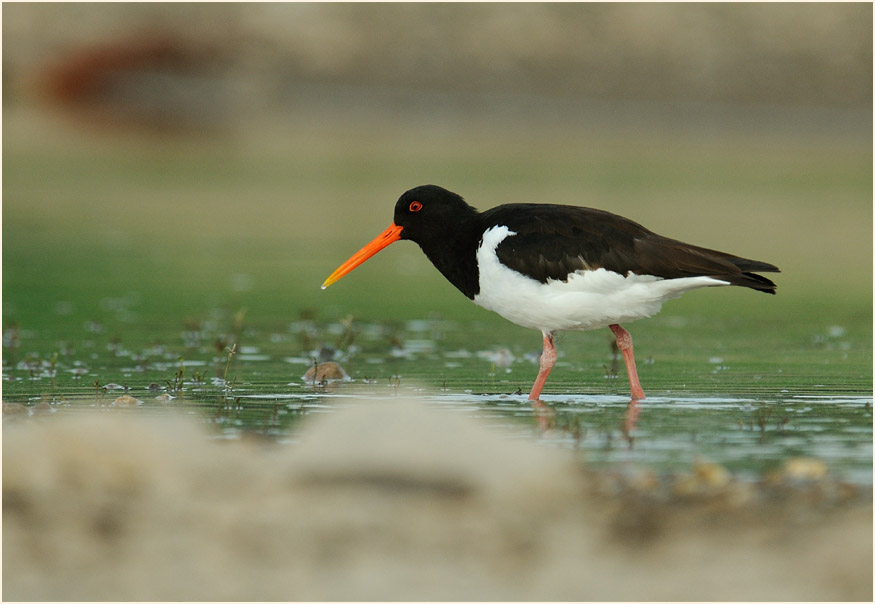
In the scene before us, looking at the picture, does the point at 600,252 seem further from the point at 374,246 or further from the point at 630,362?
the point at 374,246

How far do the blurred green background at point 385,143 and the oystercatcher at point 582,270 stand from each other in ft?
8.99

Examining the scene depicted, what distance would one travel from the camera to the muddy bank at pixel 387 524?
4.81 meters

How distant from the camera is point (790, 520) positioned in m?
5.24

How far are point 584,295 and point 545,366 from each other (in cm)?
56

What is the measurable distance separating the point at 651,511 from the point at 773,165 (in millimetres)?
24349

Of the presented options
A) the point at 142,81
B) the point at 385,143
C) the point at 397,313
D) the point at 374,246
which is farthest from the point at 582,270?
the point at 142,81

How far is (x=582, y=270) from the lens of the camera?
26.6ft

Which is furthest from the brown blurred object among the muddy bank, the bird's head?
the muddy bank

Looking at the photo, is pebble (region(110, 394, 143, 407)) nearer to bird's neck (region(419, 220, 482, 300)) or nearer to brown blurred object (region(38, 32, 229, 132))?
bird's neck (region(419, 220, 482, 300))

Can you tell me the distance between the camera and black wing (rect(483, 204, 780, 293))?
8.00 metres

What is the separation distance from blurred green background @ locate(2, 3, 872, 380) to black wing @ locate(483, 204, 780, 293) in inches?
106

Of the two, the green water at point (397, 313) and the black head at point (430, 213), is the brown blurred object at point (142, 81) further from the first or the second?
the black head at point (430, 213)

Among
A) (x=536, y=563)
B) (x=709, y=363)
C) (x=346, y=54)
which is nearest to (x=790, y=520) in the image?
(x=536, y=563)

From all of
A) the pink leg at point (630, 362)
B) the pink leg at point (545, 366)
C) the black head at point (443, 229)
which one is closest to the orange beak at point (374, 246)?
the black head at point (443, 229)
